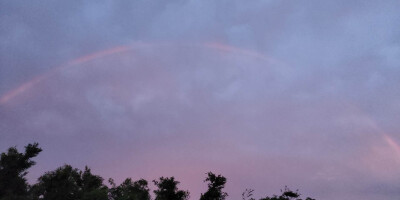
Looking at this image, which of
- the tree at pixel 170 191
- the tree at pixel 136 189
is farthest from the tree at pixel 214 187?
the tree at pixel 136 189

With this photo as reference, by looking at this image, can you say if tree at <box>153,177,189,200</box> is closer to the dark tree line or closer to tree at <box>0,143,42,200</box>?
the dark tree line

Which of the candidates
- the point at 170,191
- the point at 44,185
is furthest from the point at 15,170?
the point at 170,191

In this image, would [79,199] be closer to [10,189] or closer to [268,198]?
[10,189]

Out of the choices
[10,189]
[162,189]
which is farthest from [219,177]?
[10,189]

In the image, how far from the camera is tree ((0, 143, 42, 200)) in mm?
62656

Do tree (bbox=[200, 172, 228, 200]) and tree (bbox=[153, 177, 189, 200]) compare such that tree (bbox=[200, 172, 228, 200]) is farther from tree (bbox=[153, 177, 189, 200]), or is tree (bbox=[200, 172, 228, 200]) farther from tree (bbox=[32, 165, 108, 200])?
tree (bbox=[32, 165, 108, 200])

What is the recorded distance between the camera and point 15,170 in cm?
6406

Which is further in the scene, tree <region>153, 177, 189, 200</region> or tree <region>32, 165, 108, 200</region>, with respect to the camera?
tree <region>32, 165, 108, 200</region>

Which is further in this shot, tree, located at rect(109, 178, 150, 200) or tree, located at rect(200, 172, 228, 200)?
tree, located at rect(109, 178, 150, 200)

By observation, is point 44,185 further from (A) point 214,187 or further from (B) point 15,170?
(A) point 214,187

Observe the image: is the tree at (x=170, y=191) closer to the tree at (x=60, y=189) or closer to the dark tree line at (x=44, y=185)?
the dark tree line at (x=44, y=185)

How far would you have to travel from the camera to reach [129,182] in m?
76.1

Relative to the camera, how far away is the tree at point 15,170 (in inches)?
2467

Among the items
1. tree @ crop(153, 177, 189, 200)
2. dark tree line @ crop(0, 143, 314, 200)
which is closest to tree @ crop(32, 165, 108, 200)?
dark tree line @ crop(0, 143, 314, 200)
